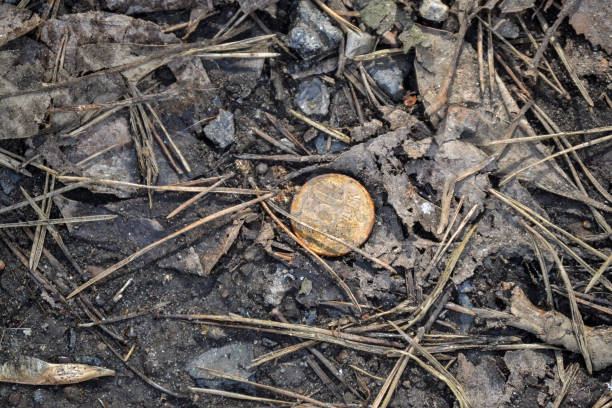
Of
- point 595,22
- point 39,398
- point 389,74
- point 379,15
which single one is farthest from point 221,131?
point 595,22

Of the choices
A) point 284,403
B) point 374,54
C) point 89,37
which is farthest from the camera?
point 374,54

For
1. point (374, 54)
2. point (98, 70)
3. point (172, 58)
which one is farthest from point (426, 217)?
point (98, 70)

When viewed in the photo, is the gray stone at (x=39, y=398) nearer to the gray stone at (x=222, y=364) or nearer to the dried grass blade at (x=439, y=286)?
the gray stone at (x=222, y=364)

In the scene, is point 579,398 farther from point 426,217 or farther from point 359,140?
point 359,140

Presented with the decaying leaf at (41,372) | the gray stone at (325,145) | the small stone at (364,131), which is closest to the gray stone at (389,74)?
the small stone at (364,131)

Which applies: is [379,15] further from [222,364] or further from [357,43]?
[222,364]

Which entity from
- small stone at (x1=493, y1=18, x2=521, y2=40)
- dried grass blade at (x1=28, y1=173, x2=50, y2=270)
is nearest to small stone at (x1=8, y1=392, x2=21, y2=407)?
dried grass blade at (x1=28, y1=173, x2=50, y2=270)

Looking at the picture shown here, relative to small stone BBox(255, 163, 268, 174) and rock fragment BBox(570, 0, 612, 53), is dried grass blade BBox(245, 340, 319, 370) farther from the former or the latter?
rock fragment BBox(570, 0, 612, 53)
